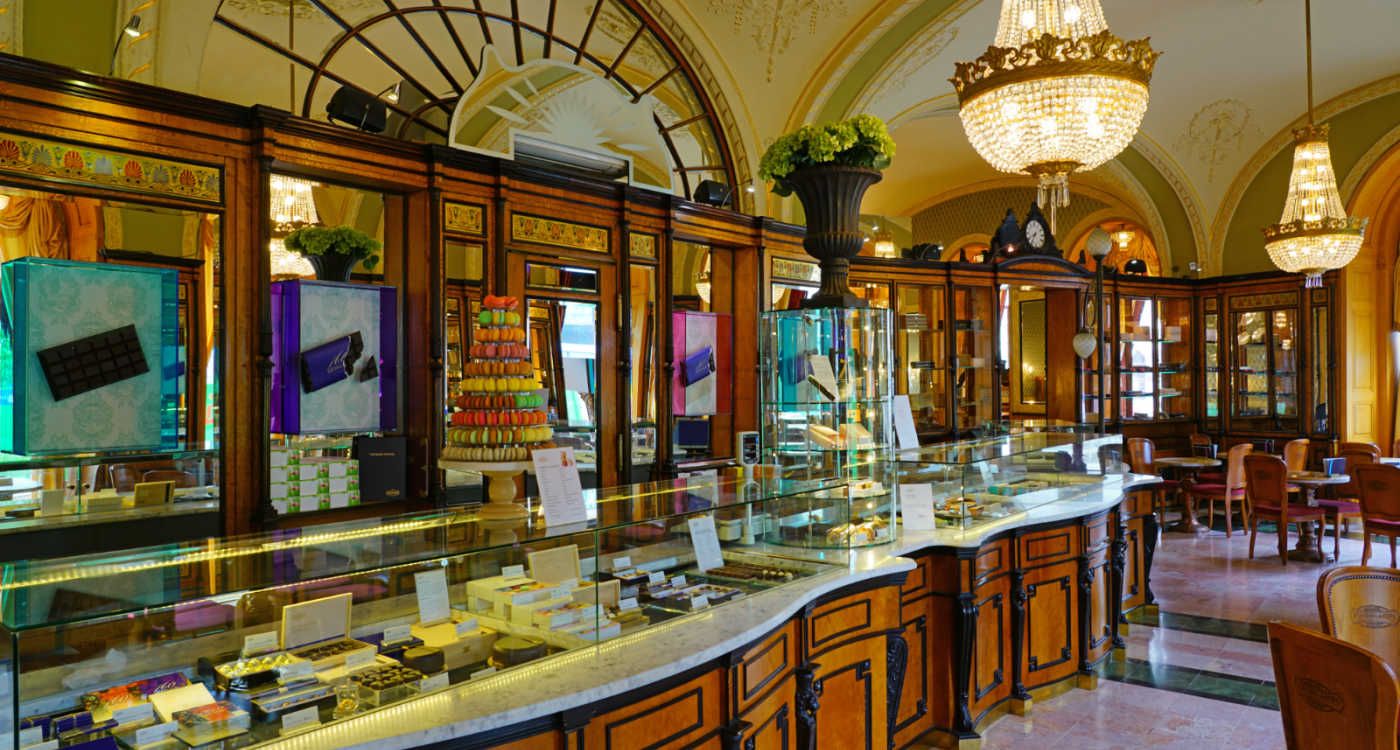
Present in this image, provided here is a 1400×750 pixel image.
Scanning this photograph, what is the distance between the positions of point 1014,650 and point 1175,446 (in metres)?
8.31

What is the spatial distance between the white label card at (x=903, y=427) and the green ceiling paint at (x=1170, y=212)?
8071 mm

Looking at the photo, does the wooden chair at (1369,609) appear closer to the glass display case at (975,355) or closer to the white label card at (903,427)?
the white label card at (903,427)

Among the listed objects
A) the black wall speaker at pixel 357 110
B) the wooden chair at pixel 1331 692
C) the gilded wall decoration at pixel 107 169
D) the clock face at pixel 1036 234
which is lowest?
the wooden chair at pixel 1331 692

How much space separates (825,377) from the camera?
14.7ft

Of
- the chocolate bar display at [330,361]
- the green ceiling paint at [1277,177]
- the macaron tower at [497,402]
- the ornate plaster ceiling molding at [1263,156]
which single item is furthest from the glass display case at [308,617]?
the green ceiling paint at [1277,177]

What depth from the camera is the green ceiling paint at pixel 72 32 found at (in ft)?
12.7

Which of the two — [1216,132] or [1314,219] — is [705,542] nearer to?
[1314,219]

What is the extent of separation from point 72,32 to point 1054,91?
435cm

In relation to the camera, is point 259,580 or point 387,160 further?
point 387,160

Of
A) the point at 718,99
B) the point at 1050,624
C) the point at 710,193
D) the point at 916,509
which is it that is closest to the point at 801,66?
the point at 718,99

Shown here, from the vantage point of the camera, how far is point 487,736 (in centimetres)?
198

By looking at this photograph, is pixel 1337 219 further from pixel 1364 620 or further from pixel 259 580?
pixel 259 580

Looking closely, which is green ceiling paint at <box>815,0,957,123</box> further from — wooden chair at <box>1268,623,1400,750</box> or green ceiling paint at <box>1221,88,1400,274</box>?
wooden chair at <box>1268,623,1400,750</box>

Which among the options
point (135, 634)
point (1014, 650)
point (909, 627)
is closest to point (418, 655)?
point (135, 634)
